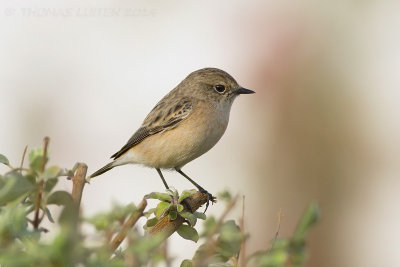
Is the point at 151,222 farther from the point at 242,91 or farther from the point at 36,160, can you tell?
the point at 242,91

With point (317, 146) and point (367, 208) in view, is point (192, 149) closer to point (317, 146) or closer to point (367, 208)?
point (317, 146)

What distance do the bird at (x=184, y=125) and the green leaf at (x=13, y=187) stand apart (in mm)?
4359

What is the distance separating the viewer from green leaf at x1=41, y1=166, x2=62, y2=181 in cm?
129

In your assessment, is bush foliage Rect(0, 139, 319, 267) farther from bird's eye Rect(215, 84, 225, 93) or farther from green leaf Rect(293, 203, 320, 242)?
bird's eye Rect(215, 84, 225, 93)

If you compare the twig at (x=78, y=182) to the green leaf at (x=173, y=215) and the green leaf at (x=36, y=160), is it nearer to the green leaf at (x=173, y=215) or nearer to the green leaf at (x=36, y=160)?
the green leaf at (x=36, y=160)

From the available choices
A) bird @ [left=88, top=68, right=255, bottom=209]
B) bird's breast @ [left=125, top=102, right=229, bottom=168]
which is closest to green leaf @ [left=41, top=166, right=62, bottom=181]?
bird @ [left=88, top=68, right=255, bottom=209]

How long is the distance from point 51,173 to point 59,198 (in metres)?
0.07

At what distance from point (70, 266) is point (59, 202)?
379mm

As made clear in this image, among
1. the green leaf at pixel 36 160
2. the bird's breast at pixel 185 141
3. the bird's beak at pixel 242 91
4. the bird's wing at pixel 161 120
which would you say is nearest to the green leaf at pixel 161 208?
the green leaf at pixel 36 160

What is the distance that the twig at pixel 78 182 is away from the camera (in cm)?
147

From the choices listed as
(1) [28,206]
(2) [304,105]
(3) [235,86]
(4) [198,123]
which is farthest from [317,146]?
(1) [28,206]

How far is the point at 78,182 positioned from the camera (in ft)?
4.94

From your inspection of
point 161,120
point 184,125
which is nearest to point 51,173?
point 184,125

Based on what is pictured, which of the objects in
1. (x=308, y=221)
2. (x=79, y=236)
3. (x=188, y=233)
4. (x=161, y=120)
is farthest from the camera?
(x=161, y=120)
